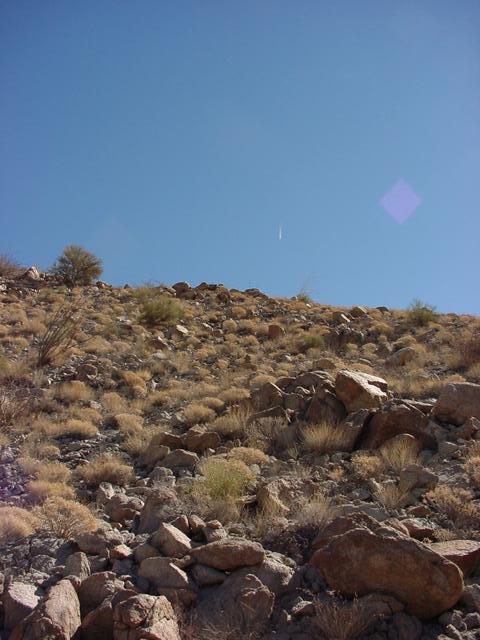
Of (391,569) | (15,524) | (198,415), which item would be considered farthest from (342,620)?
(198,415)

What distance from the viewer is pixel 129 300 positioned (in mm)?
25469

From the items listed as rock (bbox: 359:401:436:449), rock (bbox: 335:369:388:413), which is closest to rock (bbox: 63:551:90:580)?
rock (bbox: 359:401:436:449)

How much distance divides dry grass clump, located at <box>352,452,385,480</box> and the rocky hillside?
2 cm

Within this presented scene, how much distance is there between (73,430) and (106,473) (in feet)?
7.95

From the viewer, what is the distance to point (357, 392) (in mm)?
9742

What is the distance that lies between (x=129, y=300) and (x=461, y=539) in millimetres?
21201

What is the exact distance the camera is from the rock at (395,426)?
8.66m

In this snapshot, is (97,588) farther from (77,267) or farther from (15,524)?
(77,267)

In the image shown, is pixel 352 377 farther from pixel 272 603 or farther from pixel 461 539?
pixel 272 603

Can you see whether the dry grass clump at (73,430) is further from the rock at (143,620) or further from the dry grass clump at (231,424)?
the rock at (143,620)

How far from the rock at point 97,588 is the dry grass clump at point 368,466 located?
3.41 metres

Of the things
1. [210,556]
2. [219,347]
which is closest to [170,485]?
[210,556]

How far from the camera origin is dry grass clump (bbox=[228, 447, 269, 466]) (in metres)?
8.61

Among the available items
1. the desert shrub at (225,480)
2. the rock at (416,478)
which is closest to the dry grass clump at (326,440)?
the desert shrub at (225,480)
